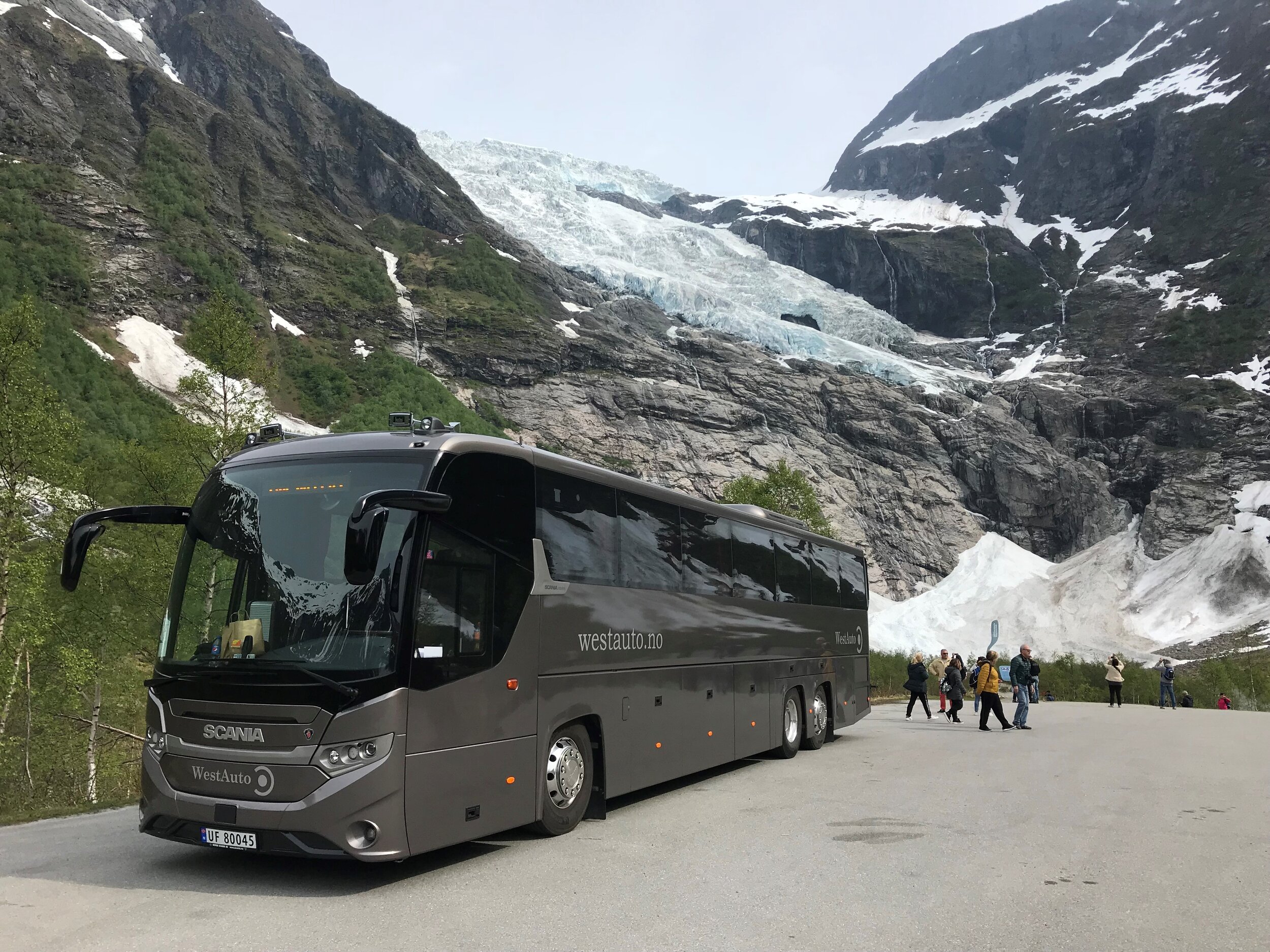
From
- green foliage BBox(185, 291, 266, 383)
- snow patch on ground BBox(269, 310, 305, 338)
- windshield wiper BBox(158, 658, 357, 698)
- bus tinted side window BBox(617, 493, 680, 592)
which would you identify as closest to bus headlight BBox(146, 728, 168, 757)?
windshield wiper BBox(158, 658, 357, 698)

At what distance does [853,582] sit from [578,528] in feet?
34.3

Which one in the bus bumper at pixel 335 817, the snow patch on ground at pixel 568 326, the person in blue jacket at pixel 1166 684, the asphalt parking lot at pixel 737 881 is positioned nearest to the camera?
the asphalt parking lot at pixel 737 881

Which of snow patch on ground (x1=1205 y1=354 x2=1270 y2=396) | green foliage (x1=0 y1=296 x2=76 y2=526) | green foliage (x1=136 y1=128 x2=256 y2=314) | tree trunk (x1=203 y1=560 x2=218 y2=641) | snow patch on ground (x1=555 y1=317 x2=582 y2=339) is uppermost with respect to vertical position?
green foliage (x1=136 y1=128 x2=256 y2=314)

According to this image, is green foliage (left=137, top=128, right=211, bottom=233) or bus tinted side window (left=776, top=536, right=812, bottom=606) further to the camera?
green foliage (left=137, top=128, right=211, bottom=233)

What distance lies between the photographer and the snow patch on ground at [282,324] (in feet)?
280

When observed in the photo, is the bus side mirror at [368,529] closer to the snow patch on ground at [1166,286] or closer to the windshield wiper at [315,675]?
the windshield wiper at [315,675]

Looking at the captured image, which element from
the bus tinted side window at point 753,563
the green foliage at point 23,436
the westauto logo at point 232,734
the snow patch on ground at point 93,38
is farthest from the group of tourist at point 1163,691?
the snow patch on ground at point 93,38

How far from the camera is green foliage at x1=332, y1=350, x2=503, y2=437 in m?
78.4

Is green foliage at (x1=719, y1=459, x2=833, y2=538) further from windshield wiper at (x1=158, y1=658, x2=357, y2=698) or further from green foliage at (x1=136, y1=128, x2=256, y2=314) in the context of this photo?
windshield wiper at (x1=158, y1=658, x2=357, y2=698)

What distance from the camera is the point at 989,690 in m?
20.9

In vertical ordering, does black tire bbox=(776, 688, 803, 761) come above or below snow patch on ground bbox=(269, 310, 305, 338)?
below

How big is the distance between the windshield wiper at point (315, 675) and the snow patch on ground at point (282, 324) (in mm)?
83760

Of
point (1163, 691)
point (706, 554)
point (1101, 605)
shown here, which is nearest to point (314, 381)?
point (1101, 605)

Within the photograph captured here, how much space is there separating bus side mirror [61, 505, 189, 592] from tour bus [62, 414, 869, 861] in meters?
0.02
